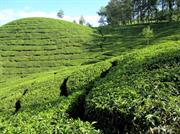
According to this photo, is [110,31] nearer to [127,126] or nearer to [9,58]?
[9,58]

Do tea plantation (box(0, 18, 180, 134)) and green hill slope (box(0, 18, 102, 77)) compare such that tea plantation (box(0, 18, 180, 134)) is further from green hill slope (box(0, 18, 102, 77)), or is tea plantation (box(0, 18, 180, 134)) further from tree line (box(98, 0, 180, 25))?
tree line (box(98, 0, 180, 25))

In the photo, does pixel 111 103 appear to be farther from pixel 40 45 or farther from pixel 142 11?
pixel 142 11

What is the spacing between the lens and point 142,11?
497 feet

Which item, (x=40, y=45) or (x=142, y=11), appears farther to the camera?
(x=142, y=11)

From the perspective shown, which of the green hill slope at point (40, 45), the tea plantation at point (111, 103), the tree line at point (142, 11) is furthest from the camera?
the tree line at point (142, 11)

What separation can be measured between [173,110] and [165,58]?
8394 mm

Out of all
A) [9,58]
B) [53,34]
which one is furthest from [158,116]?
[53,34]

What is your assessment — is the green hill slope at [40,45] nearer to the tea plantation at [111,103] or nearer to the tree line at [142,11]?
the tree line at [142,11]

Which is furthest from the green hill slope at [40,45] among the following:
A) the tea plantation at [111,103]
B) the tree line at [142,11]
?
the tea plantation at [111,103]

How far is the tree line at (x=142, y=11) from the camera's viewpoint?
440 ft

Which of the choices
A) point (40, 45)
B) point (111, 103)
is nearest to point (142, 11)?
point (40, 45)

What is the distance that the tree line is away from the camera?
440 ft

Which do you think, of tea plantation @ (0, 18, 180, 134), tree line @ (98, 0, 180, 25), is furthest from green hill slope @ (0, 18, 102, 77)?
tea plantation @ (0, 18, 180, 134)

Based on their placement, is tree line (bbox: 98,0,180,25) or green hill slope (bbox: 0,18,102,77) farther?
tree line (bbox: 98,0,180,25)
